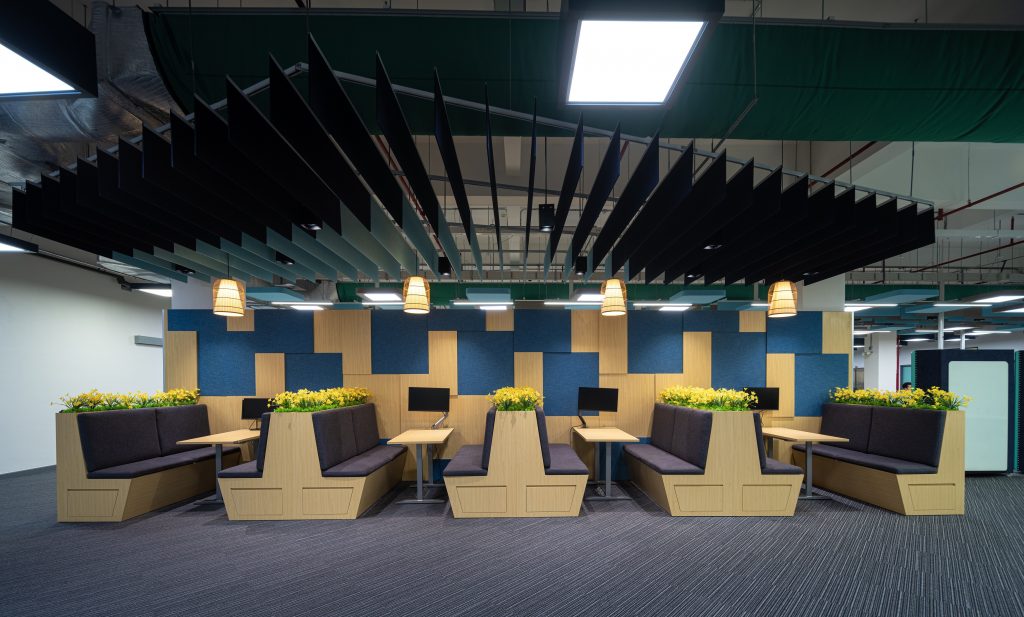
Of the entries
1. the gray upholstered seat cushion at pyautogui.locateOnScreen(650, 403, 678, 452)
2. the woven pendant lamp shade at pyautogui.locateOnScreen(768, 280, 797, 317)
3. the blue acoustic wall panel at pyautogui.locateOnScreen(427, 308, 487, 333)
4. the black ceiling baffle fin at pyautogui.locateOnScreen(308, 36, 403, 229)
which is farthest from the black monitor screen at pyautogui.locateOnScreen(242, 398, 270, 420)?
the woven pendant lamp shade at pyautogui.locateOnScreen(768, 280, 797, 317)

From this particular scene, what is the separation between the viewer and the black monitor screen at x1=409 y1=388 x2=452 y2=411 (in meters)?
6.47

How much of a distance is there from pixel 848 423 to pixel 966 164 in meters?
3.87

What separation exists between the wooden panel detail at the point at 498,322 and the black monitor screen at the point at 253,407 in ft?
12.5

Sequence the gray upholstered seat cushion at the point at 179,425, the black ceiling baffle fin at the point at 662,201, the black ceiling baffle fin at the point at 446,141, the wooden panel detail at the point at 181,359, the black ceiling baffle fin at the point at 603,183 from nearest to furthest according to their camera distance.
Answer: the black ceiling baffle fin at the point at 446,141
the black ceiling baffle fin at the point at 603,183
the black ceiling baffle fin at the point at 662,201
the gray upholstered seat cushion at the point at 179,425
the wooden panel detail at the point at 181,359

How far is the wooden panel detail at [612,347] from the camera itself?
693 cm

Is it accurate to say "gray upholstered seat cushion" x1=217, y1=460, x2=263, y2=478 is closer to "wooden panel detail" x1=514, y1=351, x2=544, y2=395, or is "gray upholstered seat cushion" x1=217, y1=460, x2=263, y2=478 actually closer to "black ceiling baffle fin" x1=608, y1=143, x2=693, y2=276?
"wooden panel detail" x1=514, y1=351, x2=544, y2=395

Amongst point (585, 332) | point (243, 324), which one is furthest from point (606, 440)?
point (243, 324)

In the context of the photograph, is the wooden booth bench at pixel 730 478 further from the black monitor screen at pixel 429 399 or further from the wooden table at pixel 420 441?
the black monitor screen at pixel 429 399

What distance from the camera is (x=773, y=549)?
13.9 ft

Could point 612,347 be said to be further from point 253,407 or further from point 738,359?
point 253,407

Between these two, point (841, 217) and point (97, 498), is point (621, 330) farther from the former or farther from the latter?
point (97, 498)

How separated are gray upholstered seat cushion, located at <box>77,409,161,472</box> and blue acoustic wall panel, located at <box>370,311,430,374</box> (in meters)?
3.13

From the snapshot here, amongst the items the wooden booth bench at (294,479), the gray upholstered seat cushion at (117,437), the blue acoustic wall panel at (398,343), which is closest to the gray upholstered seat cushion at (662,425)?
the blue acoustic wall panel at (398,343)

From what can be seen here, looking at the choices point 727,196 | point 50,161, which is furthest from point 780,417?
point 50,161
